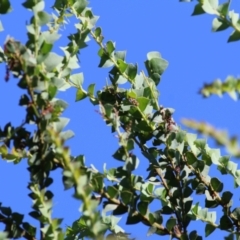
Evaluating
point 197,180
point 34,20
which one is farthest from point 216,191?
point 34,20

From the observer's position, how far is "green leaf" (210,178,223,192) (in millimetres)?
1679

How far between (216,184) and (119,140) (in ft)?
1.19

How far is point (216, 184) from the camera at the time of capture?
1.68 meters

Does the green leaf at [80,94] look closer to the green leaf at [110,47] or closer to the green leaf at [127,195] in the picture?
the green leaf at [110,47]

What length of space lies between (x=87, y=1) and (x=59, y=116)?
61 cm

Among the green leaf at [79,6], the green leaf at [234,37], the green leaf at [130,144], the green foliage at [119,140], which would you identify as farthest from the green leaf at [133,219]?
the green leaf at [79,6]

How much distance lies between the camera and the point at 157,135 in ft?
5.68

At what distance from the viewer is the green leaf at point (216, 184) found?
1.68 m

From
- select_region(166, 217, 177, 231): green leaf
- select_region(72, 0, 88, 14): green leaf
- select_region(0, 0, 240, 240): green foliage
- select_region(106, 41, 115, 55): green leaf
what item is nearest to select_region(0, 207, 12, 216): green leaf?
select_region(0, 0, 240, 240): green foliage

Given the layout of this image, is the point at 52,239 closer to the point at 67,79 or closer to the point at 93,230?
the point at 93,230

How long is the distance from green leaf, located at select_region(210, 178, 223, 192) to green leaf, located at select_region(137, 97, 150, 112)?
0.80 feet

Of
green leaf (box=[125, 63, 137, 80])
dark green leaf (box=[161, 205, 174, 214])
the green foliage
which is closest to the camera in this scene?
the green foliage

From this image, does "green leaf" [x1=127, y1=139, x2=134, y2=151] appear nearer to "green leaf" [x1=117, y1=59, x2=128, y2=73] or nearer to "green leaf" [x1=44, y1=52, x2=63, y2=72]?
"green leaf" [x1=44, y1=52, x2=63, y2=72]

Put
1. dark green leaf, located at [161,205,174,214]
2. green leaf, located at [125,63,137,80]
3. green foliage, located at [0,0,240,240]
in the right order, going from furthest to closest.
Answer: green leaf, located at [125,63,137,80] < dark green leaf, located at [161,205,174,214] < green foliage, located at [0,0,240,240]
